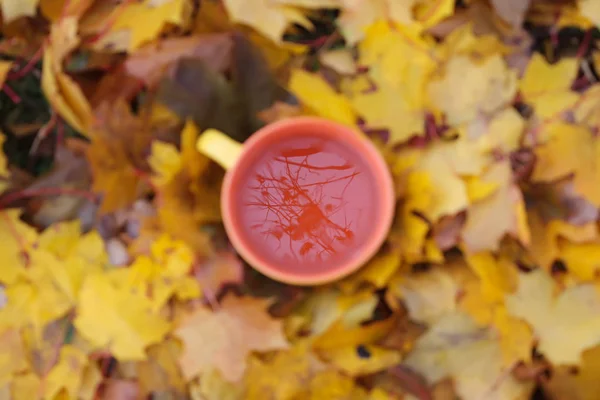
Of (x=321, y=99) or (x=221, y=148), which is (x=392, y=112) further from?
(x=221, y=148)

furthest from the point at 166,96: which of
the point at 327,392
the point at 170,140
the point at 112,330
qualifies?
the point at 327,392

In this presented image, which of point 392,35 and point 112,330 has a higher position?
point 392,35

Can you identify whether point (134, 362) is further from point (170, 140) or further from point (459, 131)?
point (459, 131)

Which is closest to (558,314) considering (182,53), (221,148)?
(221,148)

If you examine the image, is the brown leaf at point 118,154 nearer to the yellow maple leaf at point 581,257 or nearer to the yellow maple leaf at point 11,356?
the yellow maple leaf at point 11,356

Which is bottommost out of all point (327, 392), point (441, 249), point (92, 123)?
point (327, 392)

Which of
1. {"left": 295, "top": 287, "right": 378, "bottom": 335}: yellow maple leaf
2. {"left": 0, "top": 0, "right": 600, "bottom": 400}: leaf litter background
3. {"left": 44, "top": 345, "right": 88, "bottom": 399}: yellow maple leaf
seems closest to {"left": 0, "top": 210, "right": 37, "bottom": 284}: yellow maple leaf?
{"left": 0, "top": 0, "right": 600, "bottom": 400}: leaf litter background

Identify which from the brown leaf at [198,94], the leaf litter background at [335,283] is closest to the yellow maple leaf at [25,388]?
the leaf litter background at [335,283]
